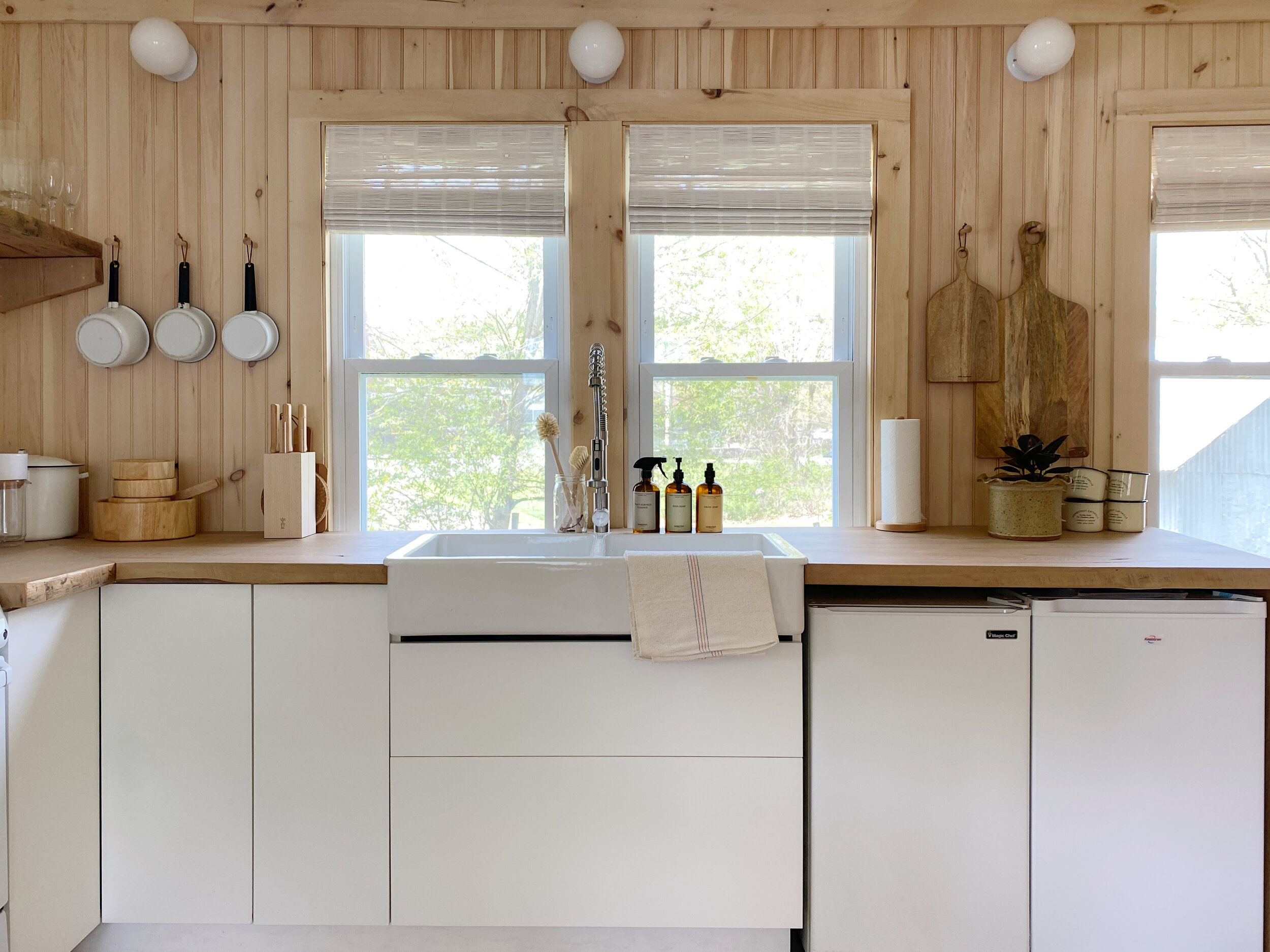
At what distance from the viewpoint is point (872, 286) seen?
210 cm

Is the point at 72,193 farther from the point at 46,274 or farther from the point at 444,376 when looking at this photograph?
the point at 444,376

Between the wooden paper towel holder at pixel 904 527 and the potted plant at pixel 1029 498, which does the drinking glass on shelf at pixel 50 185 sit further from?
the potted plant at pixel 1029 498

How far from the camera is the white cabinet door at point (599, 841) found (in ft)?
4.97

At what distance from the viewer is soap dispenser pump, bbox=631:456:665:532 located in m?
1.98

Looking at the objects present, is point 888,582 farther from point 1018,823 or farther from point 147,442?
point 147,442

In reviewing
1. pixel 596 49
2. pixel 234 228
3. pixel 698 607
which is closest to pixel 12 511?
pixel 234 228

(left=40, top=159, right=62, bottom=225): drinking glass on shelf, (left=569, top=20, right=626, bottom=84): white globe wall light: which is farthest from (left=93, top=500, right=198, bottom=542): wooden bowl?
(left=569, top=20, right=626, bottom=84): white globe wall light

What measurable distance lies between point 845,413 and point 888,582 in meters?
0.76

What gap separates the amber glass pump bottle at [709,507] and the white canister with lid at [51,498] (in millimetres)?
1642

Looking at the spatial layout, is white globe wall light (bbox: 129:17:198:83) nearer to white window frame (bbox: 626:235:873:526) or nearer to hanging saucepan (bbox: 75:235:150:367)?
hanging saucepan (bbox: 75:235:150:367)

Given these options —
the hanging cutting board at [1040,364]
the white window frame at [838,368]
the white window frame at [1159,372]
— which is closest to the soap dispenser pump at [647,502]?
the white window frame at [838,368]

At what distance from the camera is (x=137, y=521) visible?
188 centimetres

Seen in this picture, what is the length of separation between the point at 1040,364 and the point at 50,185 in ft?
8.78

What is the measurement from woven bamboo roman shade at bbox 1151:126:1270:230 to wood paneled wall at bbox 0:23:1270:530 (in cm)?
13
